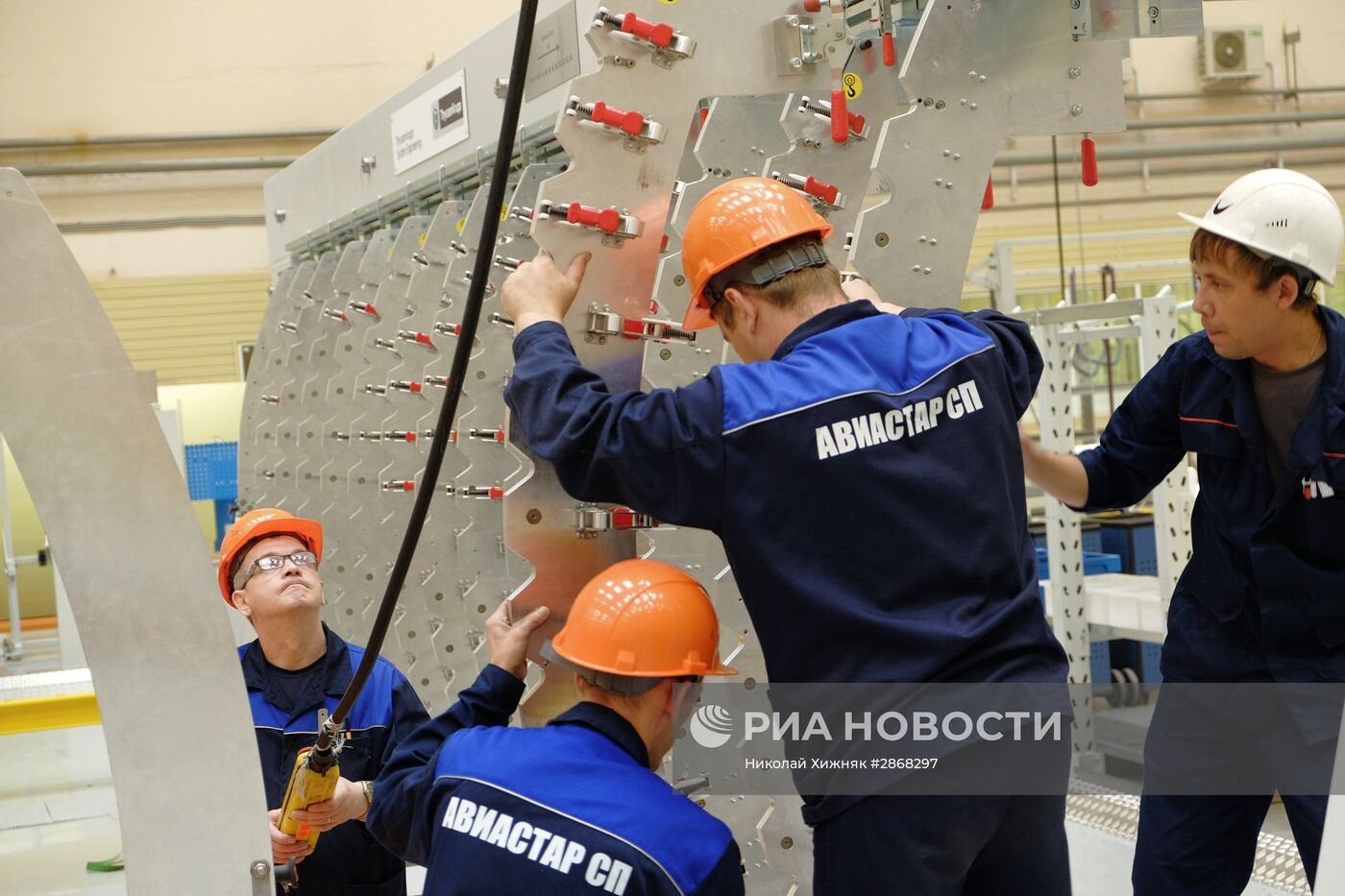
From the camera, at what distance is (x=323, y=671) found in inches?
124

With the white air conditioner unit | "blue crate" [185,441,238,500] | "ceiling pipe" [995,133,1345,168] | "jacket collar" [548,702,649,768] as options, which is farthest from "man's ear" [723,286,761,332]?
the white air conditioner unit

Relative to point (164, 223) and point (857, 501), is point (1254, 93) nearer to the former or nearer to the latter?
point (164, 223)

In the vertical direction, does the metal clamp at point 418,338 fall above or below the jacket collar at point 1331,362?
above

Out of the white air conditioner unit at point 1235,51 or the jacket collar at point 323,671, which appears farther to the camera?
the white air conditioner unit at point 1235,51

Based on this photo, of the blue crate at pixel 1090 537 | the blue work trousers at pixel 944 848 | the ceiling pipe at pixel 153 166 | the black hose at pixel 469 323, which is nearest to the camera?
the black hose at pixel 469 323

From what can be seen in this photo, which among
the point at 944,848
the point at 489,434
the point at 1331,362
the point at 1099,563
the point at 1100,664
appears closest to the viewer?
the point at 944,848

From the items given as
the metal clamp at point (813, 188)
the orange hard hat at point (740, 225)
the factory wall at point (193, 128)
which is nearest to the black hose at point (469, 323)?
the orange hard hat at point (740, 225)

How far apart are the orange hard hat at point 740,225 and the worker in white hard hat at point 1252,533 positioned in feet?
2.92

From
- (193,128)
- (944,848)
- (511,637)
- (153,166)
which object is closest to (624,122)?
(511,637)

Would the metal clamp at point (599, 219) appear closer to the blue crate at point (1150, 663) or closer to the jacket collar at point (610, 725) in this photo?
the jacket collar at point (610, 725)

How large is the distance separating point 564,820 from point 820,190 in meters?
1.85

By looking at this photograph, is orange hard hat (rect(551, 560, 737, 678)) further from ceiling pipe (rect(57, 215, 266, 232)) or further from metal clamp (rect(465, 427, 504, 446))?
ceiling pipe (rect(57, 215, 266, 232))

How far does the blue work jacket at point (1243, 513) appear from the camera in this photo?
254cm

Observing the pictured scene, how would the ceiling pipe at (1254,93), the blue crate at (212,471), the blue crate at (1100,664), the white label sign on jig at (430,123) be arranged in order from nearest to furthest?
the white label sign on jig at (430,123) → the blue crate at (1100,664) → the blue crate at (212,471) → the ceiling pipe at (1254,93)
